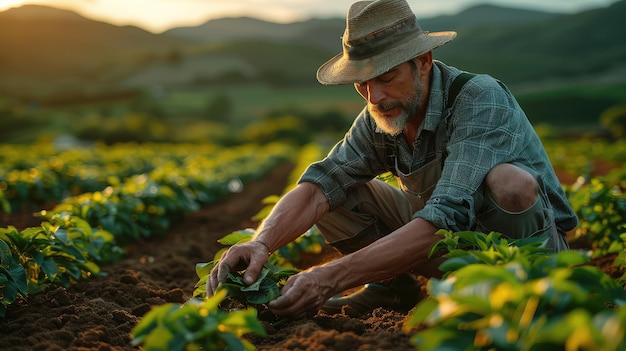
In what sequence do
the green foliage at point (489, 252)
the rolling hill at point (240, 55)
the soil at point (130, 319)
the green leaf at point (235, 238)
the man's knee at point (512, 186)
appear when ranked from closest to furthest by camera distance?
1. the green foliage at point (489, 252)
2. the soil at point (130, 319)
3. the man's knee at point (512, 186)
4. the green leaf at point (235, 238)
5. the rolling hill at point (240, 55)

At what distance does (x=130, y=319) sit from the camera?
308 cm

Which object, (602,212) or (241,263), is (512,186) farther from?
(602,212)

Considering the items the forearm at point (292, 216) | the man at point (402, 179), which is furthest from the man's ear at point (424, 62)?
the forearm at point (292, 216)

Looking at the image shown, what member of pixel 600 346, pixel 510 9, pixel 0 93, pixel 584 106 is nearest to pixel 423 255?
pixel 600 346

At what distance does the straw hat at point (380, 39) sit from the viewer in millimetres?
3118

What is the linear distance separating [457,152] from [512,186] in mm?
282

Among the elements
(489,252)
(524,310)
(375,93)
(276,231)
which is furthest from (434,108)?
(524,310)

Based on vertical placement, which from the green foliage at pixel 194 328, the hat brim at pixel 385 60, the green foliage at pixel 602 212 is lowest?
the green foliage at pixel 602 212

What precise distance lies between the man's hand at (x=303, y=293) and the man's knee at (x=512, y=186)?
2.78ft

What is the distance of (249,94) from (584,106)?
1421 inches

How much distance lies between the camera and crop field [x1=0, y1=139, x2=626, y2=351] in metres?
1.76

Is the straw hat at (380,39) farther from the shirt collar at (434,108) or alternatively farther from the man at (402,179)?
the shirt collar at (434,108)

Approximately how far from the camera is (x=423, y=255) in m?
2.85

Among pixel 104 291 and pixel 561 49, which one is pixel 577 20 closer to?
pixel 561 49
